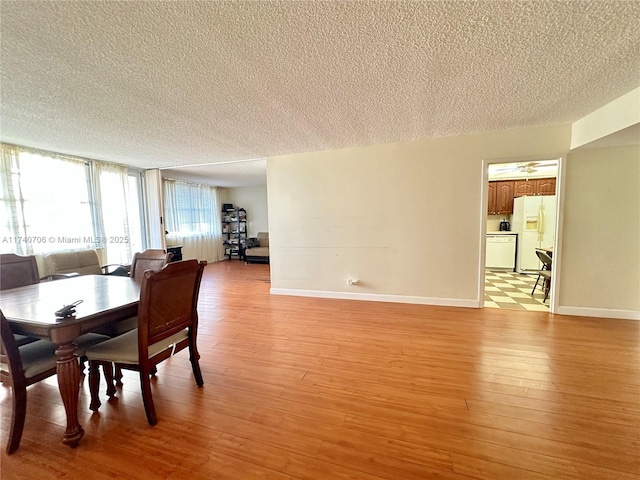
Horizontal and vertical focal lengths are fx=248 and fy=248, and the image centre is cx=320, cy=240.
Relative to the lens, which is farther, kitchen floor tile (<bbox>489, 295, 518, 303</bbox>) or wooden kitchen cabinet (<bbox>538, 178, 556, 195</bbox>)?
wooden kitchen cabinet (<bbox>538, 178, 556, 195</bbox>)

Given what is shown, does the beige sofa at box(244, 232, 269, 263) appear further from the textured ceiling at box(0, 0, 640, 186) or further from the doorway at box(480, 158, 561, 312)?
the doorway at box(480, 158, 561, 312)

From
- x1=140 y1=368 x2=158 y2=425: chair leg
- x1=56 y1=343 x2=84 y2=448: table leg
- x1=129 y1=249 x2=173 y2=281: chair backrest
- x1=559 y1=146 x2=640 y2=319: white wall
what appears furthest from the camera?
x1=559 y1=146 x2=640 y2=319: white wall

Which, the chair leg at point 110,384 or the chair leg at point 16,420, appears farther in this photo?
the chair leg at point 110,384

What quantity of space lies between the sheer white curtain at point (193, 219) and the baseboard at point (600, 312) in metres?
7.62

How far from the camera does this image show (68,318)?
1.33 metres

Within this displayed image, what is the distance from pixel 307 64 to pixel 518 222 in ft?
19.4

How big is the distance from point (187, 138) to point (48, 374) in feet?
9.00

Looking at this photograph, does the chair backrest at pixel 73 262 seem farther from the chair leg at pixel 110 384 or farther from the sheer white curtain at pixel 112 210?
the chair leg at pixel 110 384

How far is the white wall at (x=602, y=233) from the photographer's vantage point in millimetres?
2854

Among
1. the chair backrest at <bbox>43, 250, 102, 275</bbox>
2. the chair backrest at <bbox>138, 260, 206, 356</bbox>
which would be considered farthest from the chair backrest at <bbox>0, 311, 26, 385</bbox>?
the chair backrest at <bbox>43, 250, 102, 275</bbox>

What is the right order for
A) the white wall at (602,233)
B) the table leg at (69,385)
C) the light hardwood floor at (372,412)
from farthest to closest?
the white wall at (602,233) → the table leg at (69,385) → the light hardwood floor at (372,412)

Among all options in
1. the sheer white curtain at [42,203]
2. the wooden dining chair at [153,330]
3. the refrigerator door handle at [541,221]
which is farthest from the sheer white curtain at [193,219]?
the refrigerator door handle at [541,221]

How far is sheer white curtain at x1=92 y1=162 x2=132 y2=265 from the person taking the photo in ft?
14.2

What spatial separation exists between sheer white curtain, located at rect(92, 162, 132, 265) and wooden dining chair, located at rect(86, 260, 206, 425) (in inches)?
147
